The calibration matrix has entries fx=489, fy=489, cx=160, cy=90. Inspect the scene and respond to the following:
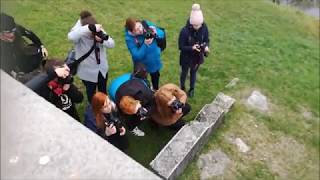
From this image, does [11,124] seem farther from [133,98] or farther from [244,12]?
[244,12]

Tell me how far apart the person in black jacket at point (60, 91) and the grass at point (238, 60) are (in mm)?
1230

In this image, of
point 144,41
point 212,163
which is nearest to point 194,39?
point 144,41

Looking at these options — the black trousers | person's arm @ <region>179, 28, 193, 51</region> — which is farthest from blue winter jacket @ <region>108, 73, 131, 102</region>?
person's arm @ <region>179, 28, 193, 51</region>

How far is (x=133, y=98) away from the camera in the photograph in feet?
18.0

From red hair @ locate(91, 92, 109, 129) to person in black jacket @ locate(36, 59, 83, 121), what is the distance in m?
0.41

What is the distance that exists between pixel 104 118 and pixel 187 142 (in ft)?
4.68

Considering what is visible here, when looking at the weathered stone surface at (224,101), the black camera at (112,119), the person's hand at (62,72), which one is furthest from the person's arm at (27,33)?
the weathered stone surface at (224,101)

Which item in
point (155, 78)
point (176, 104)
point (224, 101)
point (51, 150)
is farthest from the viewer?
point (224, 101)

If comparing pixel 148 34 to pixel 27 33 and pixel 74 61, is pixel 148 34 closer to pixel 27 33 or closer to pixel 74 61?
pixel 74 61

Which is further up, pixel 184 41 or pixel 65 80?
pixel 65 80

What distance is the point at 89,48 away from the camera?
5.75 metres

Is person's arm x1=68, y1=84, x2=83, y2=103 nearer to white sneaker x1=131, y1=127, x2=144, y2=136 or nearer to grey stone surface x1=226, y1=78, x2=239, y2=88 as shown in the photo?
white sneaker x1=131, y1=127, x2=144, y2=136

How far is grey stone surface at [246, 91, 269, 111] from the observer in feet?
25.7

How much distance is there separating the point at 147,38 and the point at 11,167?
10.1 feet
